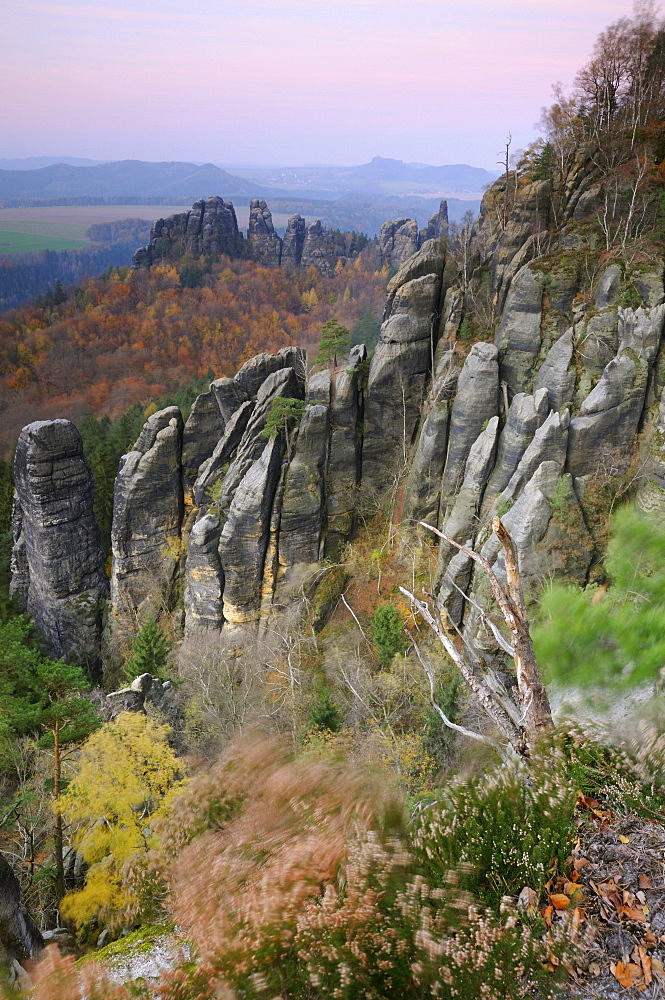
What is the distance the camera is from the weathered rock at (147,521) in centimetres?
3081

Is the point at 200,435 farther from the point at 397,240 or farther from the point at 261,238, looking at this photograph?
the point at 397,240

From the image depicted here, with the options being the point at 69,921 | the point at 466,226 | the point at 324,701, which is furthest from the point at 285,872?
the point at 466,226

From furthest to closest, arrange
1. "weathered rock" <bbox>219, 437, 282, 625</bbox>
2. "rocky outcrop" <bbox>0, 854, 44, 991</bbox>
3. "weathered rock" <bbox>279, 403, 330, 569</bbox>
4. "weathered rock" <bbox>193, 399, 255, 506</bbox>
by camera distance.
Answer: "weathered rock" <bbox>193, 399, 255, 506</bbox>
"weathered rock" <bbox>279, 403, 330, 569</bbox>
"weathered rock" <bbox>219, 437, 282, 625</bbox>
"rocky outcrop" <bbox>0, 854, 44, 991</bbox>

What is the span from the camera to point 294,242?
330ft

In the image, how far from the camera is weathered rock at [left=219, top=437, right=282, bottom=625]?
2706 centimetres

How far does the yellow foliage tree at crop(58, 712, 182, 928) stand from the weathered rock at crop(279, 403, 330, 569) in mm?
13879

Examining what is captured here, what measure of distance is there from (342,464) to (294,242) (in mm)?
85327

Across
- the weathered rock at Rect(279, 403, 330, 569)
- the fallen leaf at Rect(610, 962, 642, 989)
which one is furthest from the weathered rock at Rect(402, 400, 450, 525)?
the fallen leaf at Rect(610, 962, 642, 989)

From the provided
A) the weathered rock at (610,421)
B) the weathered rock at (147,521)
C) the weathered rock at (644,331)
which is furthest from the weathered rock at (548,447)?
the weathered rock at (147,521)

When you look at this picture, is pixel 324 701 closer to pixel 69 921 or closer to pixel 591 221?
pixel 69 921

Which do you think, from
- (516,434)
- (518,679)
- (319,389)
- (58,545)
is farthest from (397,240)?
(518,679)

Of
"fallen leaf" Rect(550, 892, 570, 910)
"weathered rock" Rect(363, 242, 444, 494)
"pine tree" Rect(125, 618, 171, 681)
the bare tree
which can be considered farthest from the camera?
"weathered rock" Rect(363, 242, 444, 494)

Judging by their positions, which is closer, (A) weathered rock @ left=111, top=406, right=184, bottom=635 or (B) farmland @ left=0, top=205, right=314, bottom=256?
(A) weathered rock @ left=111, top=406, right=184, bottom=635

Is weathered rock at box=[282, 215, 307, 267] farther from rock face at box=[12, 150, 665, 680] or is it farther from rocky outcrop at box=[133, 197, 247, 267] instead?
rock face at box=[12, 150, 665, 680]
